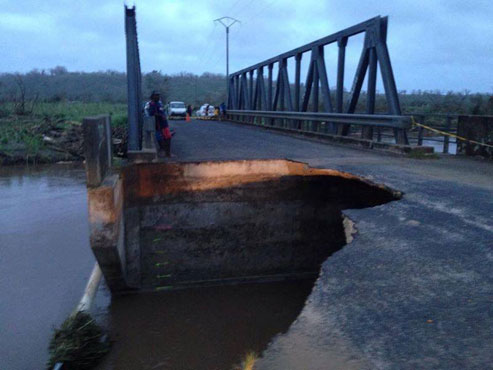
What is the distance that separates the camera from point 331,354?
2.74m

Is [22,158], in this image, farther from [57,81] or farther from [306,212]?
[57,81]

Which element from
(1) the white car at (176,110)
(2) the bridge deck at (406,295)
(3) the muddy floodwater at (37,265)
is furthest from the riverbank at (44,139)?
(2) the bridge deck at (406,295)

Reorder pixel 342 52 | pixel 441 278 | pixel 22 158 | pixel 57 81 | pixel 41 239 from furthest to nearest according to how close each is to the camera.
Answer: pixel 57 81 → pixel 22 158 → pixel 342 52 → pixel 41 239 → pixel 441 278

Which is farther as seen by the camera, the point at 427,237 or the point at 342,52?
the point at 342,52

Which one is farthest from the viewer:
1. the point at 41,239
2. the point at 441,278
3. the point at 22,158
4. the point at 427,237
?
the point at 22,158

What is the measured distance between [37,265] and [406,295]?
766 centimetres

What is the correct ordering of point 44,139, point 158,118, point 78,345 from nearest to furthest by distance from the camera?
point 78,345 → point 158,118 → point 44,139

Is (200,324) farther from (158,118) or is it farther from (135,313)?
(158,118)

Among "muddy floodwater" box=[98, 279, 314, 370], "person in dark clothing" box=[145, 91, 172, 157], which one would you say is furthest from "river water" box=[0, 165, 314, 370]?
"person in dark clothing" box=[145, 91, 172, 157]

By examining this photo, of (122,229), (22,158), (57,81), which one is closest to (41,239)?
(122,229)

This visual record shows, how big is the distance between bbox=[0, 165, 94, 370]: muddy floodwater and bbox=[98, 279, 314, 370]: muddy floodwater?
0.96m

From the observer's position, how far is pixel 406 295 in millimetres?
3441

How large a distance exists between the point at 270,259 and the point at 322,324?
5.45 m

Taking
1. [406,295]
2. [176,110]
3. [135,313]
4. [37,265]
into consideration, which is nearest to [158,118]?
[37,265]
